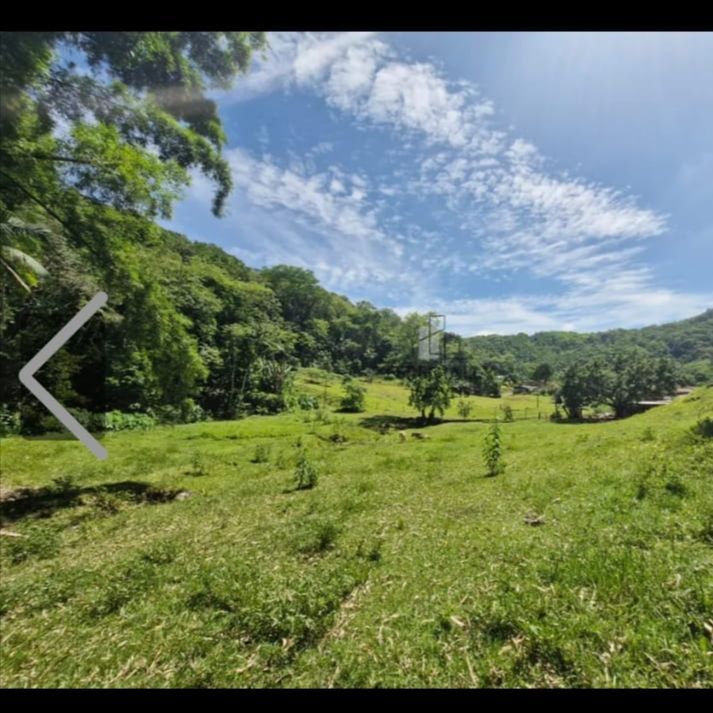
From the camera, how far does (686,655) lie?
2494mm

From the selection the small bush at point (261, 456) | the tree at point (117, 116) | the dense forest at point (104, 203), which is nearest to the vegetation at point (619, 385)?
the small bush at point (261, 456)

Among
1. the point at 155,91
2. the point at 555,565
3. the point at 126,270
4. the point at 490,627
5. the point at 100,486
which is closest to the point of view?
the point at 490,627

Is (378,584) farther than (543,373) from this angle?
No

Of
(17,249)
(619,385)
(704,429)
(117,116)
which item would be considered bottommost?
(704,429)

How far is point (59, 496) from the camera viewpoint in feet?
27.5

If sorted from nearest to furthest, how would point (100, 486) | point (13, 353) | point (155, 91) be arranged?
point (155, 91)
point (100, 486)
point (13, 353)

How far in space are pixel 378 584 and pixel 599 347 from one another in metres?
67.5

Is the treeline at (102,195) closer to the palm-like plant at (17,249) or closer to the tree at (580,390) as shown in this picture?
the palm-like plant at (17,249)

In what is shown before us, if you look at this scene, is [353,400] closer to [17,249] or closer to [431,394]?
[431,394]

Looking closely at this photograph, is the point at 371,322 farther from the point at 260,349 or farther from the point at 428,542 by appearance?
the point at 428,542

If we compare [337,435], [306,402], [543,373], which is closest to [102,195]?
[337,435]

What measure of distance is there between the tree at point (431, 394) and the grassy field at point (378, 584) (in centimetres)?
2484

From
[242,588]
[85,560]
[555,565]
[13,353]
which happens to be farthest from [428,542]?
[13,353]
